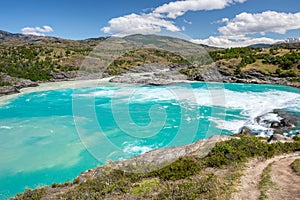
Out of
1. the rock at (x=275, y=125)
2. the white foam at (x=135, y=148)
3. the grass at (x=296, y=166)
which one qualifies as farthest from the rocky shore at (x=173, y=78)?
the grass at (x=296, y=166)

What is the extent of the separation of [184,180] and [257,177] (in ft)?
9.52

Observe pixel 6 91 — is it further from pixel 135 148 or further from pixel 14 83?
pixel 135 148

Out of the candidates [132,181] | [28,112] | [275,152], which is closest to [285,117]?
[275,152]

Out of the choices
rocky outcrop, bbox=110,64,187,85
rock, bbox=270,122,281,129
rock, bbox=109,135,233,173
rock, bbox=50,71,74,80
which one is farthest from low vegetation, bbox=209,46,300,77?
rock, bbox=109,135,233,173

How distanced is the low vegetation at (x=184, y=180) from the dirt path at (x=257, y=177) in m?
0.26

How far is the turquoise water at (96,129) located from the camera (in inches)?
658

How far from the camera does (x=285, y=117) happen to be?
24.5m

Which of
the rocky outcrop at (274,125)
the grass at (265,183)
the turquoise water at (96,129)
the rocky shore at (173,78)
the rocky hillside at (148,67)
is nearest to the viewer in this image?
the grass at (265,183)

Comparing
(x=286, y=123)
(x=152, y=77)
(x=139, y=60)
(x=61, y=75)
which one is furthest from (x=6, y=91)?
(x=139, y=60)

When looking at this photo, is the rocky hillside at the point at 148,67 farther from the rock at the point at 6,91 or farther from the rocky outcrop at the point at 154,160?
the rocky outcrop at the point at 154,160

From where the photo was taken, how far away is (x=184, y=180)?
9.12 m

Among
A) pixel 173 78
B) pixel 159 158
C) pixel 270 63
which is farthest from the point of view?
pixel 173 78

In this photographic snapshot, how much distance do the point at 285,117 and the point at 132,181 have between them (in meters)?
21.4

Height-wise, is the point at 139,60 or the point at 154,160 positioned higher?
the point at 139,60
